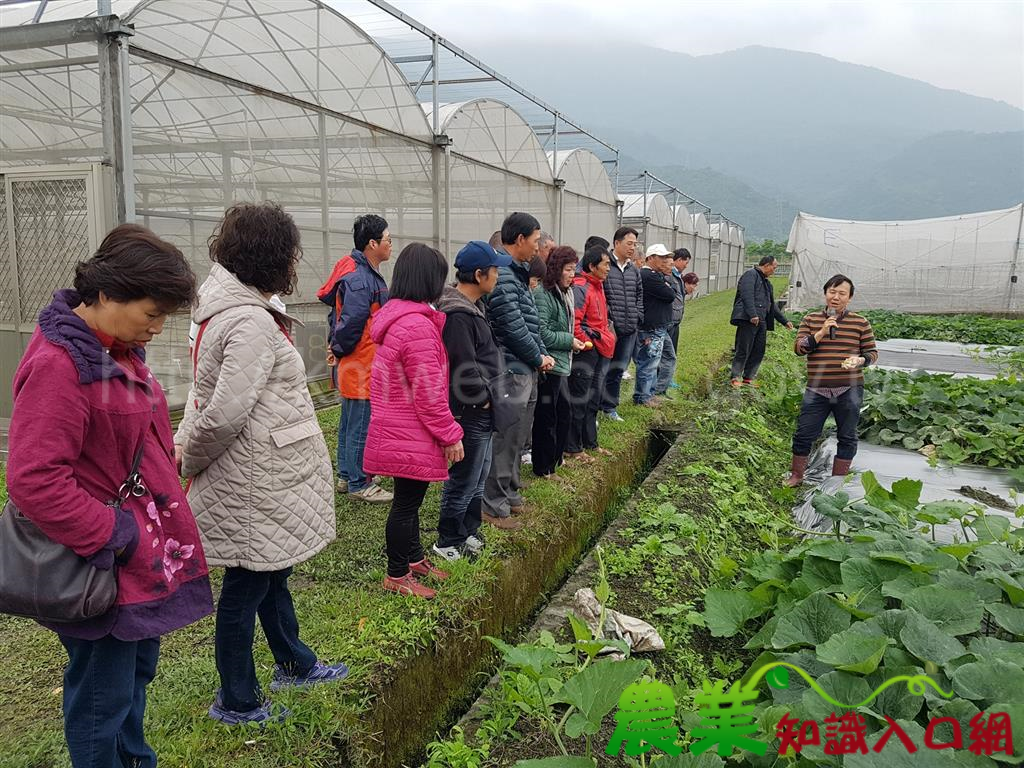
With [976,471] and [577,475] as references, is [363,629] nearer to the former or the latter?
[577,475]

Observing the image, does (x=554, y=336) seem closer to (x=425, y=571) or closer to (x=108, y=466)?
(x=425, y=571)

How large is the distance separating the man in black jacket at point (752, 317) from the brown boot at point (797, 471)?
2.96 meters

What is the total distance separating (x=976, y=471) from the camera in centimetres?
468

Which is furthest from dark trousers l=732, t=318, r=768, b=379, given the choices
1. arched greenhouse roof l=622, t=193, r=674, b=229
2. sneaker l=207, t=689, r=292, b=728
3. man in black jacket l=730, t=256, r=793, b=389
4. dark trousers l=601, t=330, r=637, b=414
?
arched greenhouse roof l=622, t=193, r=674, b=229

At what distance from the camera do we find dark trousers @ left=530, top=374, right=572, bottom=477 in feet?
15.3

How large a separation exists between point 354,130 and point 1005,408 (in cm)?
663

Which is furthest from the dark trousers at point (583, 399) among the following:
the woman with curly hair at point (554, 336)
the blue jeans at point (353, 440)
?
the blue jeans at point (353, 440)

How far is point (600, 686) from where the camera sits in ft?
5.89

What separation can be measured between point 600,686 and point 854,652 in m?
0.75

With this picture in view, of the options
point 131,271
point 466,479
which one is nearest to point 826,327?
point 466,479

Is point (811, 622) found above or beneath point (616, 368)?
beneath

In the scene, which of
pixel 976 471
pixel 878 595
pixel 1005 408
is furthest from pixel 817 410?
pixel 878 595

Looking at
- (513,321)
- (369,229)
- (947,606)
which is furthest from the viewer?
(369,229)

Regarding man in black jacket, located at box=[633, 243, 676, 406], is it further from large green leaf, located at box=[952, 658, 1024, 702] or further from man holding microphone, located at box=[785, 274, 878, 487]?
large green leaf, located at box=[952, 658, 1024, 702]
